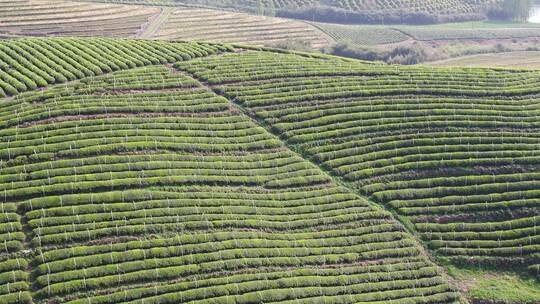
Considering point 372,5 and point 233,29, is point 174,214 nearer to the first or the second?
point 233,29

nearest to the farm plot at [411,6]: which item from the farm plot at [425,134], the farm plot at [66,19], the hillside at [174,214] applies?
the farm plot at [66,19]

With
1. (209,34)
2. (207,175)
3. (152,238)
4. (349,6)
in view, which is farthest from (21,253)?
(349,6)

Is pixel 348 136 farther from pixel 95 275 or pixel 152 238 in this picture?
pixel 95 275

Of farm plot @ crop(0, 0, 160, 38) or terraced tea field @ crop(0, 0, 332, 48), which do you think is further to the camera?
terraced tea field @ crop(0, 0, 332, 48)

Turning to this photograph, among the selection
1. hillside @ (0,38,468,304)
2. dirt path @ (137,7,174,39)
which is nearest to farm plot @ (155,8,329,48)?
dirt path @ (137,7,174,39)

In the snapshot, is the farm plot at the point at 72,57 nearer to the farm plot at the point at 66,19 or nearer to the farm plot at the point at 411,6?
the farm plot at the point at 66,19

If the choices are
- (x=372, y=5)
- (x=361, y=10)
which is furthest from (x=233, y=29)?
(x=372, y=5)

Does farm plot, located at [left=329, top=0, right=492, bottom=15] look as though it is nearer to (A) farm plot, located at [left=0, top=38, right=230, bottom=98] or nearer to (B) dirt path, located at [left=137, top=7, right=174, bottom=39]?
(B) dirt path, located at [left=137, top=7, right=174, bottom=39]
